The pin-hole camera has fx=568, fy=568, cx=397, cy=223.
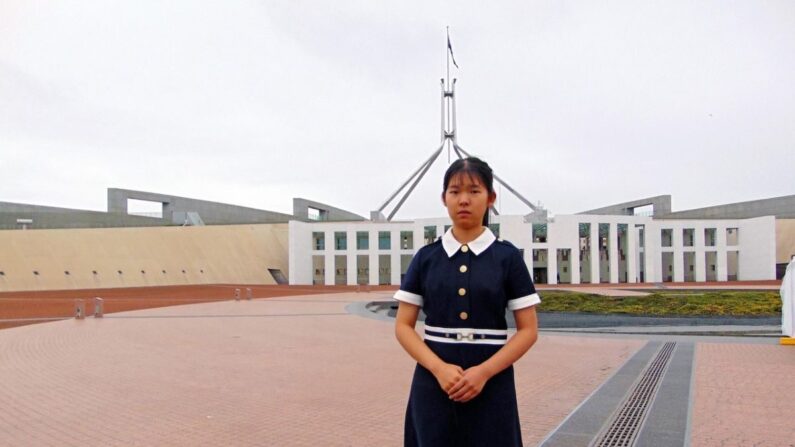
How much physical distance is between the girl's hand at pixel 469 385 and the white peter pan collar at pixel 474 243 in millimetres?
518

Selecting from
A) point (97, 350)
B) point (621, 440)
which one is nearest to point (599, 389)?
point (621, 440)

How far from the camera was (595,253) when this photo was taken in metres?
41.4

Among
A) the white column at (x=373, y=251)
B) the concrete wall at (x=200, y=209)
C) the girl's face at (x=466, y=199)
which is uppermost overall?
the concrete wall at (x=200, y=209)

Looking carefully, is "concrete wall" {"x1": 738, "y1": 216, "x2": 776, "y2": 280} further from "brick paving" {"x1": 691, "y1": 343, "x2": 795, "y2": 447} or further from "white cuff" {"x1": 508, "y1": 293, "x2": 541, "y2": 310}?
"white cuff" {"x1": 508, "y1": 293, "x2": 541, "y2": 310}

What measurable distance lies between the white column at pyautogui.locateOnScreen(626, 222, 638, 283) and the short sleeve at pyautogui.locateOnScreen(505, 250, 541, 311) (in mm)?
43057

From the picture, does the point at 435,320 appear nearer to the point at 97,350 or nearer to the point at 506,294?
the point at 506,294

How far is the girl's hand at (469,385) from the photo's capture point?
7.58 ft

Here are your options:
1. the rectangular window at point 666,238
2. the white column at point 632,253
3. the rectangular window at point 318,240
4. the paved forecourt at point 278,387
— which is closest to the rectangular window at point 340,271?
the rectangular window at point 318,240

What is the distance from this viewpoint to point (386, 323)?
50.9ft

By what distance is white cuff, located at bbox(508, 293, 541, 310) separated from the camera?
2.50 meters

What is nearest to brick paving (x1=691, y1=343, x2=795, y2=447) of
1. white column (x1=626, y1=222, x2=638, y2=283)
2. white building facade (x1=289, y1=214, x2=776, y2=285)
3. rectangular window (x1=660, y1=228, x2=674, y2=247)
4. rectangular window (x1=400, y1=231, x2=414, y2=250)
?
white building facade (x1=289, y1=214, x2=776, y2=285)

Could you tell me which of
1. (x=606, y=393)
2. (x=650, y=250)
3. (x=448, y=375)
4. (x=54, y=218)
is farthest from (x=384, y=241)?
(x=448, y=375)

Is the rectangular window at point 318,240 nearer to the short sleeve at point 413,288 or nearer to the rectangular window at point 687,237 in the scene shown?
the rectangular window at point 687,237

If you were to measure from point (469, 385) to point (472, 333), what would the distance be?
23 cm
